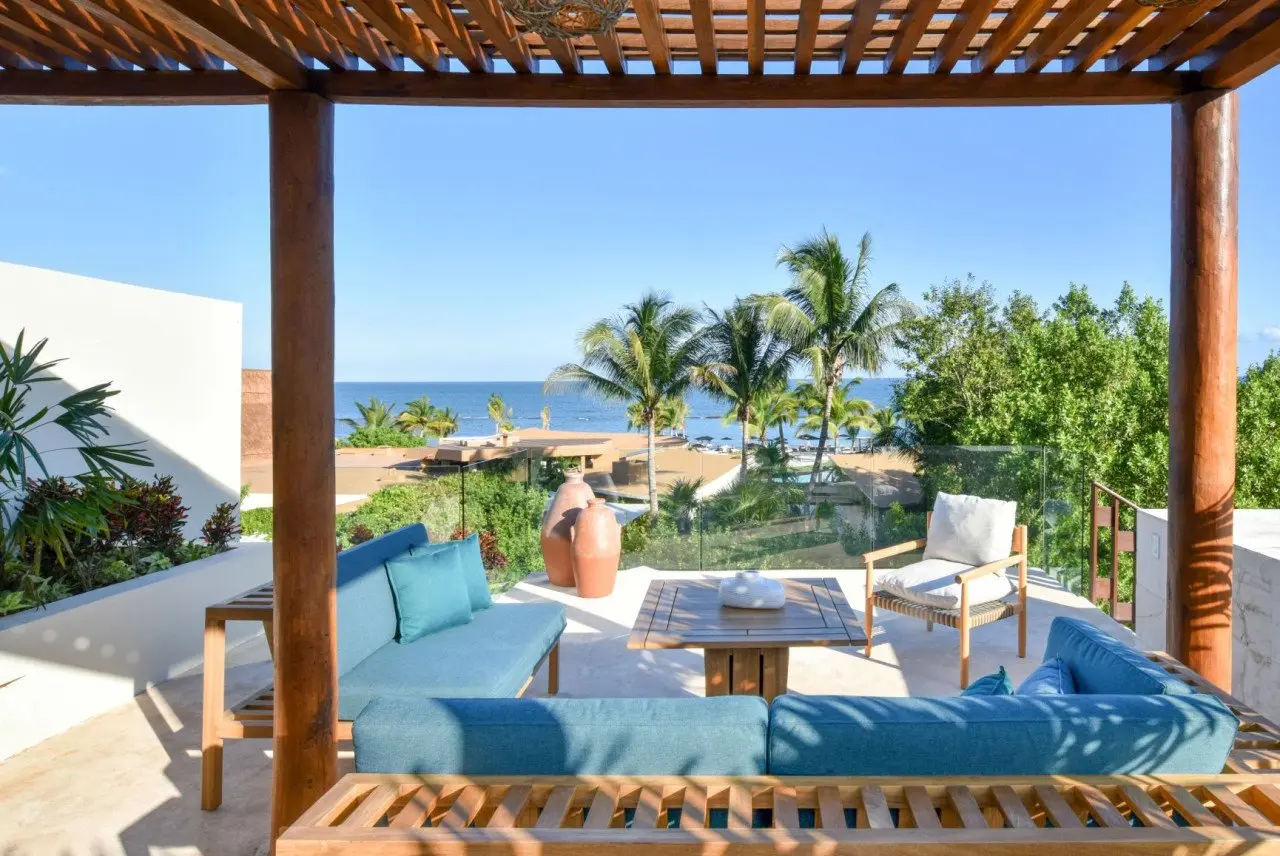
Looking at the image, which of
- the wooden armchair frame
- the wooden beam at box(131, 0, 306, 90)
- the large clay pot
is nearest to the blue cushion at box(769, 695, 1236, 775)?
the wooden beam at box(131, 0, 306, 90)

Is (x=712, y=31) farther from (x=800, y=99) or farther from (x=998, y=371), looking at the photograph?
(x=998, y=371)

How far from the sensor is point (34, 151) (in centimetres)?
2345

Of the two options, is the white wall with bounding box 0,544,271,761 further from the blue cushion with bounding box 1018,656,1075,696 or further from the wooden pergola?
the blue cushion with bounding box 1018,656,1075,696

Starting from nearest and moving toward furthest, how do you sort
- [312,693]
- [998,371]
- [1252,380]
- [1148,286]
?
[312,693] < [998,371] < [1252,380] < [1148,286]

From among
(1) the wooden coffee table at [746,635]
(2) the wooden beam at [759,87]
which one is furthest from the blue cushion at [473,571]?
(2) the wooden beam at [759,87]

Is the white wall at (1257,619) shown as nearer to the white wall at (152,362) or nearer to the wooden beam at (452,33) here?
→ the wooden beam at (452,33)

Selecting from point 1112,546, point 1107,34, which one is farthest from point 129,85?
point 1112,546

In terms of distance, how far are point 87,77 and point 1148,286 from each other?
35.7 metres

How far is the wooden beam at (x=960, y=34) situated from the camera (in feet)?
6.79

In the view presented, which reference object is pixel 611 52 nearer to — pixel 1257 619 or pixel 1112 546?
pixel 1257 619

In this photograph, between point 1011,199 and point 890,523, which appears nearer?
point 890,523

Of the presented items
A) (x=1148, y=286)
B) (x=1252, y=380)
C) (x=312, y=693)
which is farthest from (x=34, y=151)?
(x=1148, y=286)

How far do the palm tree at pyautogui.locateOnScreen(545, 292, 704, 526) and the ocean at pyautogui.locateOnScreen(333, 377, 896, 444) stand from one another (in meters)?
20.3

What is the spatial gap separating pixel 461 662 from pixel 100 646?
2010 mm
